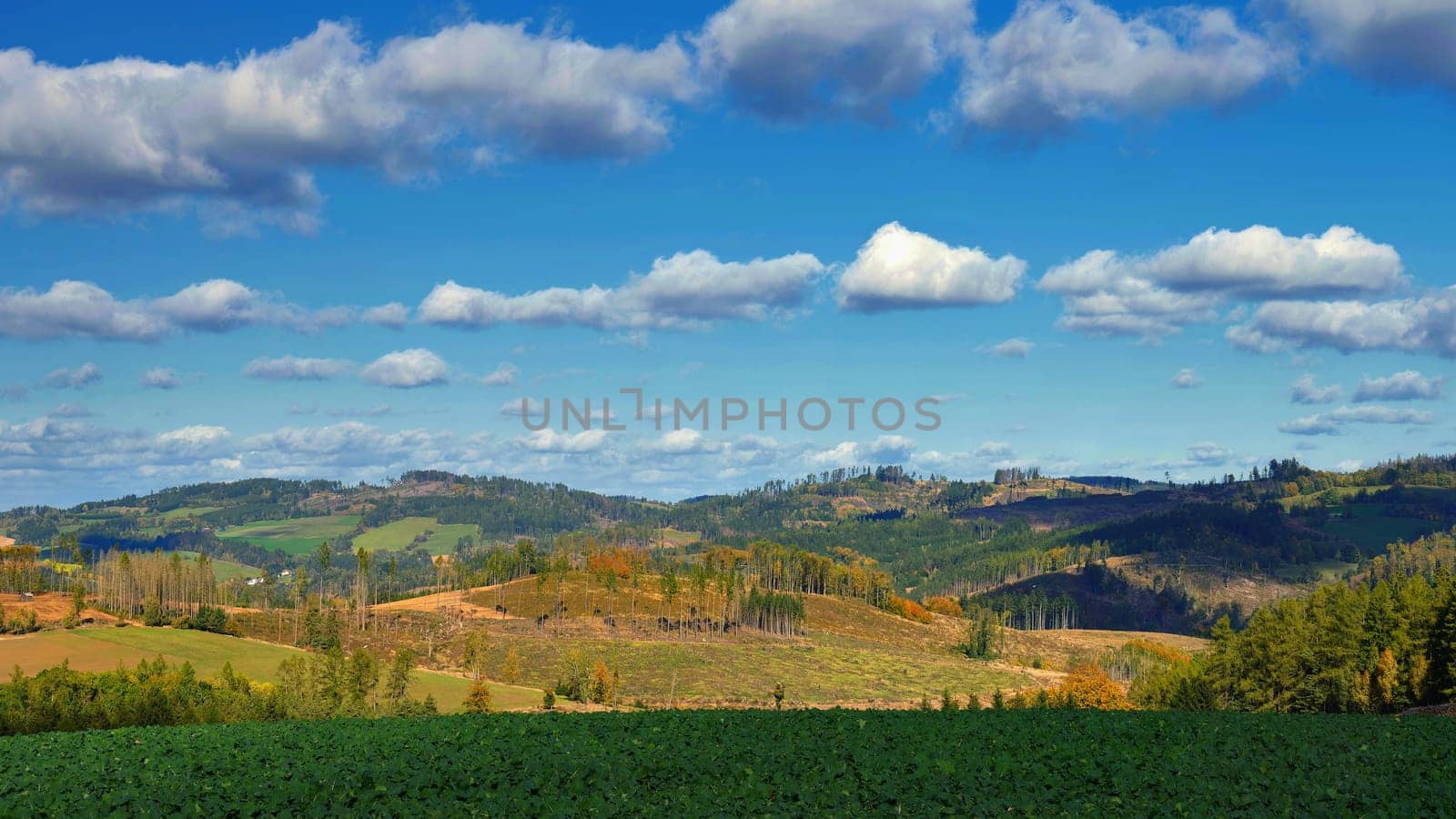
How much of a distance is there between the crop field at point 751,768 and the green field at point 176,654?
91881mm

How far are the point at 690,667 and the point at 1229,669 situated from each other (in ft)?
329

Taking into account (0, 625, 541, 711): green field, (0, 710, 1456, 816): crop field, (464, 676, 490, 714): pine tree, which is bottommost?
(0, 625, 541, 711): green field

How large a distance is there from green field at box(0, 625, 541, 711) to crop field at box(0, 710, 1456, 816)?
9188 cm

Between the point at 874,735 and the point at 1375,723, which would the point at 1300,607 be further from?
the point at 874,735

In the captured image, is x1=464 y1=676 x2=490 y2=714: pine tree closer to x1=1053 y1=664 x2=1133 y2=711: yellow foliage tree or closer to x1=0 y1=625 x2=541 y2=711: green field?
x1=0 y1=625 x2=541 y2=711: green field

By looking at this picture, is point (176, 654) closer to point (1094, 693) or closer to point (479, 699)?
point (479, 699)

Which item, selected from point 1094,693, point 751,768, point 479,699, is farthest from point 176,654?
point 751,768

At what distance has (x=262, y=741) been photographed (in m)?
43.1

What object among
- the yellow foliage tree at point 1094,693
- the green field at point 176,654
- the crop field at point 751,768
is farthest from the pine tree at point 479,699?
the yellow foliage tree at point 1094,693

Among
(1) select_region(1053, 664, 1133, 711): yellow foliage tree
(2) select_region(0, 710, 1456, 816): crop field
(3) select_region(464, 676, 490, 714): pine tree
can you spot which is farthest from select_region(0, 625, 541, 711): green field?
(2) select_region(0, 710, 1456, 816): crop field

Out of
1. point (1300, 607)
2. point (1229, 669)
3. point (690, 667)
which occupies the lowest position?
point (690, 667)

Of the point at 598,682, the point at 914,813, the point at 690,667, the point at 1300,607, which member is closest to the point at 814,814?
the point at 914,813

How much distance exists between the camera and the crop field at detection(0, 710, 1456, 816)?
96.6ft

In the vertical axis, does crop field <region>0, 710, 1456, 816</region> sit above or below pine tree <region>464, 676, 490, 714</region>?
above
